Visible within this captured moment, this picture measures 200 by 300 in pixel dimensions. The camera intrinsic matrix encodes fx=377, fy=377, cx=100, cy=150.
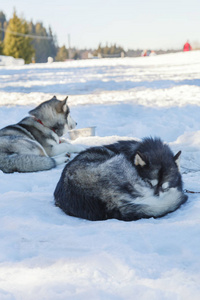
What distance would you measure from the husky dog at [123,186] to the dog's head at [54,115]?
3183mm

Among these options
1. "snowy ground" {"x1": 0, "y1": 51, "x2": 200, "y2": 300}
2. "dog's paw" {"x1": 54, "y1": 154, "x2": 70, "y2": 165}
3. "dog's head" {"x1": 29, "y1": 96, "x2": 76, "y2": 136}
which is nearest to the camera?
"snowy ground" {"x1": 0, "y1": 51, "x2": 200, "y2": 300}

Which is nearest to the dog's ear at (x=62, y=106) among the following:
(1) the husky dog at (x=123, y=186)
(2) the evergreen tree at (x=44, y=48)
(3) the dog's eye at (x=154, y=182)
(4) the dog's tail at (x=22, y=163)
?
(4) the dog's tail at (x=22, y=163)

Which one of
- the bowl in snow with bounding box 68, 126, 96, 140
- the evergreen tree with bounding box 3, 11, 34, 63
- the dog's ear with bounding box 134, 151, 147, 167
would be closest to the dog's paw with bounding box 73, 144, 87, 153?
the bowl in snow with bounding box 68, 126, 96, 140

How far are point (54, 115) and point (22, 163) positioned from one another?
154 centimetres

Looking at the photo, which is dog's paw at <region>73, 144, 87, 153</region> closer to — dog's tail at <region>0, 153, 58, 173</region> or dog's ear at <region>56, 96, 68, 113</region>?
dog's ear at <region>56, 96, 68, 113</region>

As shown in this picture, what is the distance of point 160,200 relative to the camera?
9.11 ft

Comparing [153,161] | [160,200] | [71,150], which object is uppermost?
[153,161]

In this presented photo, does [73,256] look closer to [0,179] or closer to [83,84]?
[0,179]

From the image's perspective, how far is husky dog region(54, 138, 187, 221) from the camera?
269 cm

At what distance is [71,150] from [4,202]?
282cm

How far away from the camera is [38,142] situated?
5863 mm

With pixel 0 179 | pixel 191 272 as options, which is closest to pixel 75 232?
pixel 191 272

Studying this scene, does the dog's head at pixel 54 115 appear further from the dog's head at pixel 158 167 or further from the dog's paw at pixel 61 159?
the dog's head at pixel 158 167

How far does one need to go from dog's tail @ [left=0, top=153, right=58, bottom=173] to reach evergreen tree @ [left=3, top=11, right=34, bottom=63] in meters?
47.8
